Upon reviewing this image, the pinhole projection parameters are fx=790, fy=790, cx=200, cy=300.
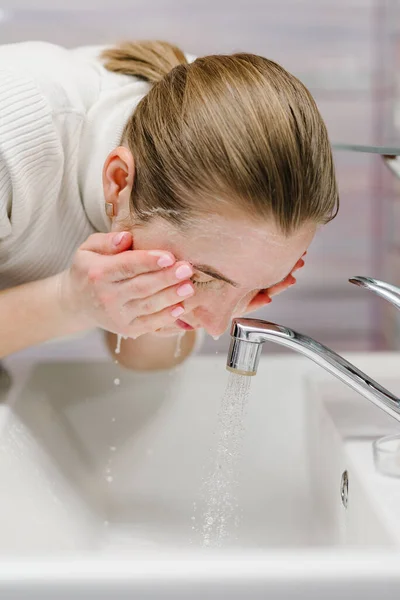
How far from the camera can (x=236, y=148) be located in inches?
25.0

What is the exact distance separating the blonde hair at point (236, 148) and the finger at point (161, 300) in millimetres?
59

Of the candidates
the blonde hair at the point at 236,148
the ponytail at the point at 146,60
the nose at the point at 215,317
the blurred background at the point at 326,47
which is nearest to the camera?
the blonde hair at the point at 236,148

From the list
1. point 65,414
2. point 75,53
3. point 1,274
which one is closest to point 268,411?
point 65,414

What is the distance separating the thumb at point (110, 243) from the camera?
2.35 ft

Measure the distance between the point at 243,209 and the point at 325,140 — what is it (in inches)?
3.8

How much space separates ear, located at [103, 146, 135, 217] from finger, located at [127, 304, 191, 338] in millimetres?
98

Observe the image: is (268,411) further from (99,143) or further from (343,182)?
(343,182)

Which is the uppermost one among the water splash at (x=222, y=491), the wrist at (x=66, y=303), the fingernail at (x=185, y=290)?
the fingernail at (x=185, y=290)

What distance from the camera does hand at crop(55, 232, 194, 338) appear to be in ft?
2.24

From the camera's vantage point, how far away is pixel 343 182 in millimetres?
1660

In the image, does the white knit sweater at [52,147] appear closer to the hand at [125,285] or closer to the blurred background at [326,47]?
the hand at [125,285]

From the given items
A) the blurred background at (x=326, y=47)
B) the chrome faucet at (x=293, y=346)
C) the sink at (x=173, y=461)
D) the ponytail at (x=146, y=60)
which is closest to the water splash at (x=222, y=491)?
the sink at (x=173, y=461)

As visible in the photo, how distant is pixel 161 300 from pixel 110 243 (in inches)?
2.9

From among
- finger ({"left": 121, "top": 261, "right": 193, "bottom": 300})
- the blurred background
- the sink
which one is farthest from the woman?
the blurred background
